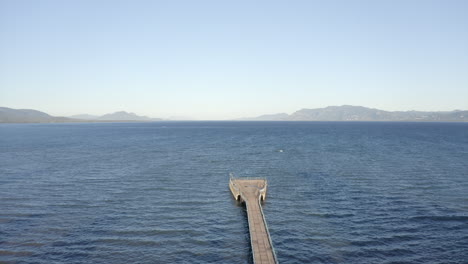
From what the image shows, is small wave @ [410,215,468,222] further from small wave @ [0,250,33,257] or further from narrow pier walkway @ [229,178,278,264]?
small wave @ [0,250,33,257]

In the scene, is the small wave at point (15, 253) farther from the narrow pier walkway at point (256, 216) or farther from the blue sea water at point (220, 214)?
the narrow pier walkway at point (256, 216)

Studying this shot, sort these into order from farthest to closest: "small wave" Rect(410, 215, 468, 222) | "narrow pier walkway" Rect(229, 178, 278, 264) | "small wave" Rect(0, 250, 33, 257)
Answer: "small wave" Rect(410, 215, 468, 222) < "small wave" Rect(0, 250, 33, 257) < "narrow pier walkway" Rect(229, 178, 278, 264)

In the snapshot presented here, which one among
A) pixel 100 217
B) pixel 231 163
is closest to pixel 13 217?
pixel 100 217

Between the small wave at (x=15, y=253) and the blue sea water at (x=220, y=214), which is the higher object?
the blue sea water at (x=220, y=214)

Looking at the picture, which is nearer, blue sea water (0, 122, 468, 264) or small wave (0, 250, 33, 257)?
small wave (0, 250, 33, 257)

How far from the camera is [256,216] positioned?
117 feet

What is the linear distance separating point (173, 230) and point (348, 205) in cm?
2376

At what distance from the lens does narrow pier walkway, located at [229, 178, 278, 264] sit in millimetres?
26675

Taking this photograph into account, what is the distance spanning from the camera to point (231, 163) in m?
77.0

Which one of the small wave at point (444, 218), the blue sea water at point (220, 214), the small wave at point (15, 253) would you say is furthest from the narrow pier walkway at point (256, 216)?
the small wave at point (15, 253)

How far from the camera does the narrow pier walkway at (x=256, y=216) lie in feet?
87.5

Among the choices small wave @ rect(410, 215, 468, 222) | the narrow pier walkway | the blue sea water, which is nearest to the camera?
the narrow pier walkway

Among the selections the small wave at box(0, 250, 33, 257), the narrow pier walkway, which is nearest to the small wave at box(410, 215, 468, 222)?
the narrow pier walkway

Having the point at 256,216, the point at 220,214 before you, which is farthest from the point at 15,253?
the point at 256,216
